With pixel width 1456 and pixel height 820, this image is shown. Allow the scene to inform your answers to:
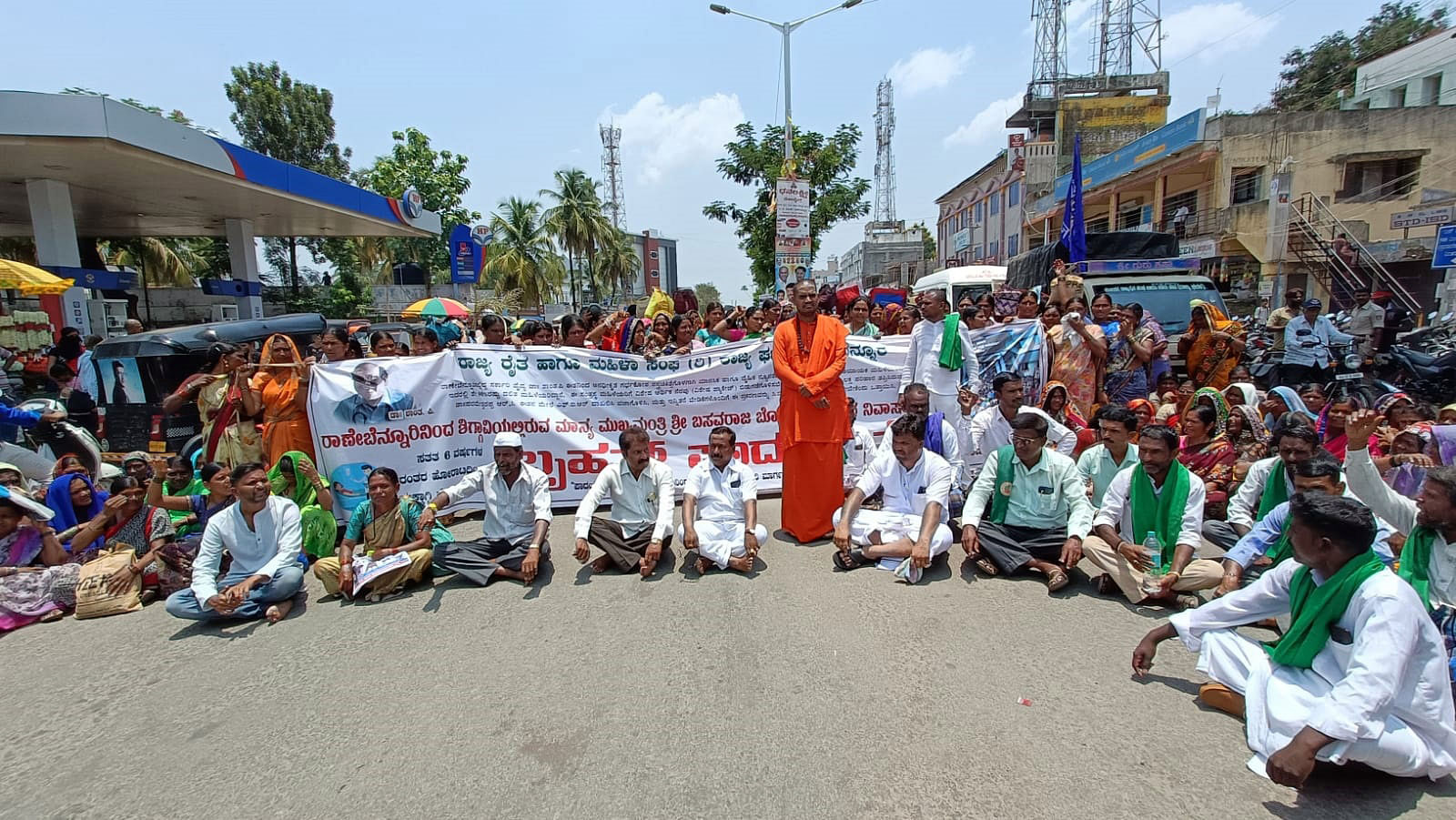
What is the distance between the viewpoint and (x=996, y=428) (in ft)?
18.6

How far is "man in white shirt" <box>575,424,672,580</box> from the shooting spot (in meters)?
4.68

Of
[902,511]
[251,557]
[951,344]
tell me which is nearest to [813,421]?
[902,511]

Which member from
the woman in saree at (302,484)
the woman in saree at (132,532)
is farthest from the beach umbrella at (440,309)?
the woman in saree at (132,532)

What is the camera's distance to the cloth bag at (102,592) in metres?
4.37

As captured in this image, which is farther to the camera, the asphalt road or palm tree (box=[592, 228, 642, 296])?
palm tree (box=[592, 228, 642, 296])

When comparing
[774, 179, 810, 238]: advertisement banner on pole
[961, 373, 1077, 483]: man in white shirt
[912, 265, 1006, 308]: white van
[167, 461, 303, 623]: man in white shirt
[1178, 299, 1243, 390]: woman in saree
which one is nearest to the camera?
[167, 461, 303, 623]: man in white shirt

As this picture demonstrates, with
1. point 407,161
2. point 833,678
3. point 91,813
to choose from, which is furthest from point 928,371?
point 407,161

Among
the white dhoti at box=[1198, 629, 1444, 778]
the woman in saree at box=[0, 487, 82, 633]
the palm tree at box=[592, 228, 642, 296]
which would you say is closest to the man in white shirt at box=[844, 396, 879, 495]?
the white dhoti at box=[1198, 629, 1444, 778]

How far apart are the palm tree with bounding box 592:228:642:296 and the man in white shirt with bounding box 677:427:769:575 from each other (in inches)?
1486

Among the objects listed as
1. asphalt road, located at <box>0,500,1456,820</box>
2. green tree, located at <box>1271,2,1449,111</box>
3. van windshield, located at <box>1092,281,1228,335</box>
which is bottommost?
asphalt road, located at <box>0,500,1456,820</box>

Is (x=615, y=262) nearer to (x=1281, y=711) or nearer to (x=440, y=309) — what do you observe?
(x=440, y=309)

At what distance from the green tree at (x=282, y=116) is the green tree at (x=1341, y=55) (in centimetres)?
4541

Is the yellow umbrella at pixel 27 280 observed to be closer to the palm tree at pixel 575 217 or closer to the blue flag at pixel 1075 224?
the blue flag at pixel 1075 224

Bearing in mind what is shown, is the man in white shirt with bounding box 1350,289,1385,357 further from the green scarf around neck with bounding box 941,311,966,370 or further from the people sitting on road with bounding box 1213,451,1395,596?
the people sitting on road with bounding box 1213,451,1395,596
